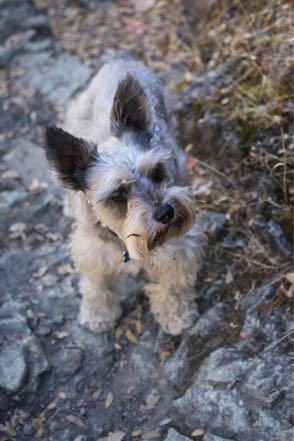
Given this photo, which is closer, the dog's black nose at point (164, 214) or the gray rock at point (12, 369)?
the dog's black nose at point (164, 214)

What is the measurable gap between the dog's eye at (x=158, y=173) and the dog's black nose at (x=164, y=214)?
373mm

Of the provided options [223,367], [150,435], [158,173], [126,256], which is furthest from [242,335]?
[158,173]

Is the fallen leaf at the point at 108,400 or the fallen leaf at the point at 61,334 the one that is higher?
the fallen leaf at the point at 61,334

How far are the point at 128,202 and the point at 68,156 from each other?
0.63 m

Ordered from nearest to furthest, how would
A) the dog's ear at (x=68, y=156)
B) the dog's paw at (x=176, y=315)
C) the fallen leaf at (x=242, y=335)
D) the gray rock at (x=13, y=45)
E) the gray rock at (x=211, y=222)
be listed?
the dog's ear at (x=68, y=156), the fallen leaf at (x=242, y=335), the dog's paw at (x=176, y=315), the gray rock at (x=211, y=222), the gray rock at (x=13, y=45)

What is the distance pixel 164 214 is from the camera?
4.45 metres

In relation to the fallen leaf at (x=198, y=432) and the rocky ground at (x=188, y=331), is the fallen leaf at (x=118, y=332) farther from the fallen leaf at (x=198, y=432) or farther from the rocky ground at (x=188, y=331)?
the fallen leaf at (x=198, y=432)

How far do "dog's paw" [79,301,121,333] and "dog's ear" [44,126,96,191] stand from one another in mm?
1590

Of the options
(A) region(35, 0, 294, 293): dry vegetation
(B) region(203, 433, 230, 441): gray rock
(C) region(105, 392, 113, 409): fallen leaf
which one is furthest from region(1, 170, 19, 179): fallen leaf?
(B) region(203, 433, 230, 441): gray rock

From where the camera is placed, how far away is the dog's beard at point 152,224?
4402mm

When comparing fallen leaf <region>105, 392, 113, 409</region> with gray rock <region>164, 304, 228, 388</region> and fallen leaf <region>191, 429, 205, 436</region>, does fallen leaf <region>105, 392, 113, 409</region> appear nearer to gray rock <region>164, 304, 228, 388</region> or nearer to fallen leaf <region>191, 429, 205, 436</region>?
gray rock <region>164, 304, 228, 388</region>

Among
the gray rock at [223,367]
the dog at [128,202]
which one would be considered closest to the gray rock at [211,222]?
the dog at [128,202]

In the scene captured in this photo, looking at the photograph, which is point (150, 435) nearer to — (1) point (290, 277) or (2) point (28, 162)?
(1) point (290, 277)

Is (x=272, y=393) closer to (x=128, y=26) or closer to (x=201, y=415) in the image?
(x=201, y=415)
